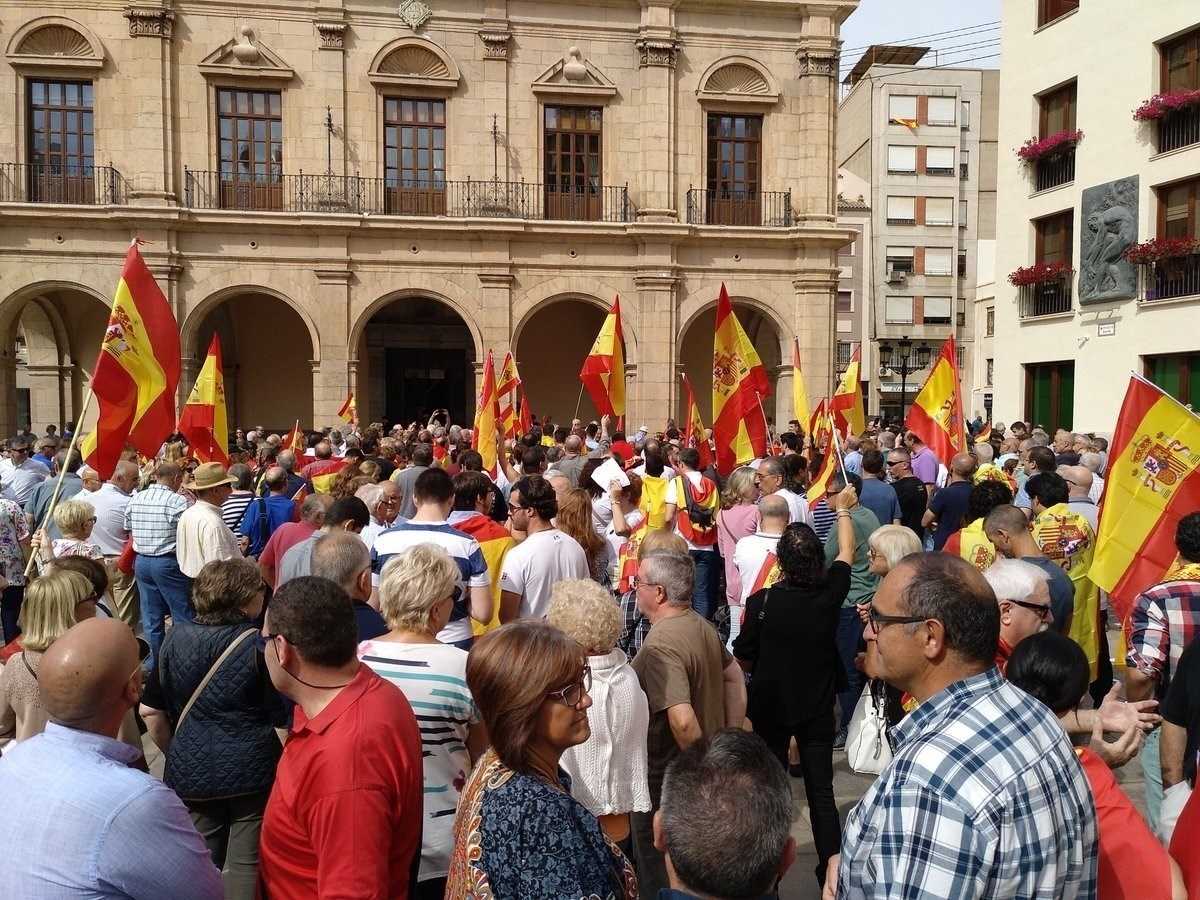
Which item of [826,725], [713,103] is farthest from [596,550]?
[713,103]

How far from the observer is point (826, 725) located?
14.7 feet

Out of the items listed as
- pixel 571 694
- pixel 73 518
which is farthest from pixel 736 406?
pixel 571 694

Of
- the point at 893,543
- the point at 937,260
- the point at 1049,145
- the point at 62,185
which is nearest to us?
the point at 893,543

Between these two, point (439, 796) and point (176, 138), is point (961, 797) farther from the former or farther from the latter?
point (176, 138)

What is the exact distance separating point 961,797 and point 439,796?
1773mm

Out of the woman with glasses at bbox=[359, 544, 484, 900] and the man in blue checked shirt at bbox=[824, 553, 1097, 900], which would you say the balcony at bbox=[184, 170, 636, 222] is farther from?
the man in blue checked shirt at bbox=[824, 553, 1097, 900]

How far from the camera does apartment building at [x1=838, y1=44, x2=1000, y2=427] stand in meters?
44.0

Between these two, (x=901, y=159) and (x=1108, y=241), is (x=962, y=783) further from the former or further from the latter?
(x=901, y=159)

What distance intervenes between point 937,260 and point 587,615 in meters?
45.4

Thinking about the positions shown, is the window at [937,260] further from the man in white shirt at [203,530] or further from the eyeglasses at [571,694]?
the eyeglasses at [571,694]

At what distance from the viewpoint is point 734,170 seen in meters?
23.5

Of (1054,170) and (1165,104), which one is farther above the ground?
(1165,104)

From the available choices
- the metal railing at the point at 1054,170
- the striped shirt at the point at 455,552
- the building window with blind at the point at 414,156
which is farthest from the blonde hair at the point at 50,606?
the metal railing at the point at 1054,170

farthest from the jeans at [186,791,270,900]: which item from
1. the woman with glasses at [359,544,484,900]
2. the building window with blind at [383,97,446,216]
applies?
the building window with blind at [383,97,446,216]
